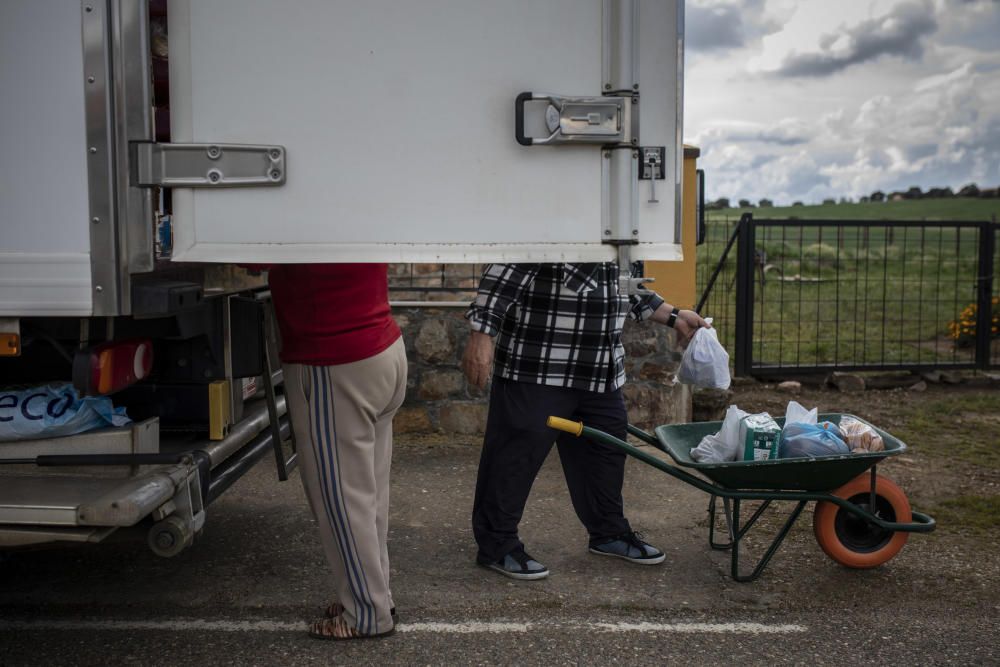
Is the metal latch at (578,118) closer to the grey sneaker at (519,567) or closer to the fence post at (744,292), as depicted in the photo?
the grey sneaker at (519,567)

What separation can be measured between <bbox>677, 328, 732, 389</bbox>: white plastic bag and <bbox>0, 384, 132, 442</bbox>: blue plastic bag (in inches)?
93.5

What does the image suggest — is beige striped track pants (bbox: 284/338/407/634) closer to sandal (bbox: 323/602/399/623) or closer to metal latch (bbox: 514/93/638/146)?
sandal (bbox: 323/602/399/623)

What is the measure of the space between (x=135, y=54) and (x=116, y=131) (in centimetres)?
23

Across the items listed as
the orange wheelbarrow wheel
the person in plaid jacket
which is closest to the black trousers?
the person in plaid jacket

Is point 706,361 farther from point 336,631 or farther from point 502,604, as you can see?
point 336,631

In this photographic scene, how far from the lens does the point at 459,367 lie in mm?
6523

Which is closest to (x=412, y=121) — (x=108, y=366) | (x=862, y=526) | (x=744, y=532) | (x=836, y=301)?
(x=108, y=366)

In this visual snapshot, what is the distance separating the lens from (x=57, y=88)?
113 inches

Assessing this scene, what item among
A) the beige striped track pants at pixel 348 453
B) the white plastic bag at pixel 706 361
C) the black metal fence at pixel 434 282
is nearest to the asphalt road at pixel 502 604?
the beige striped track pants at pixel 348 453

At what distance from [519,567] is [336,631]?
0.95m

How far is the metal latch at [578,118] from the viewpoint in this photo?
116 inches

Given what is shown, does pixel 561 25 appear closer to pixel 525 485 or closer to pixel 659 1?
pixel 659 1

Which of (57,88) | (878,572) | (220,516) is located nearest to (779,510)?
(878,572)

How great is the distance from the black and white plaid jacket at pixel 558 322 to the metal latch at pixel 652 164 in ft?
3.41
